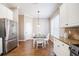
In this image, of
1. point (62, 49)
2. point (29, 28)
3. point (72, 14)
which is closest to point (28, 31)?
point (29, 28)

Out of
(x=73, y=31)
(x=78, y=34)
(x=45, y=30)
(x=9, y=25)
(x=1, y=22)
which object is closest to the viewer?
(x=78, y=34)

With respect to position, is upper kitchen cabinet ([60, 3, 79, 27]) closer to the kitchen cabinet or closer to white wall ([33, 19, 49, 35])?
the kitchen cabinet

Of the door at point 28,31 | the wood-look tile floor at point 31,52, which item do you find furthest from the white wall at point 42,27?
the wood-look tile floor at point 31,52

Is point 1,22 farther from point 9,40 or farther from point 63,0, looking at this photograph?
point 63,0

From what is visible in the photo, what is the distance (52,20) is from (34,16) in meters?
1.13

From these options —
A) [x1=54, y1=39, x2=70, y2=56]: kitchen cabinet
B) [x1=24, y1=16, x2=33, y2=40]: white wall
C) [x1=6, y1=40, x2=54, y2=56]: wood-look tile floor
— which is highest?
[x1=24, y1=16, x2=33, y2=40]: white wall

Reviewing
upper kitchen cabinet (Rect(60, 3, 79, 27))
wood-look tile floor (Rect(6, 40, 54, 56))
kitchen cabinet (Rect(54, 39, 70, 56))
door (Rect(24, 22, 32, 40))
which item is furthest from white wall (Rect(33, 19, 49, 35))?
upper kitchen cabinet (Rect(60, 3, 79, 27))

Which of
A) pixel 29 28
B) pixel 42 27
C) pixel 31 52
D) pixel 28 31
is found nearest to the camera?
pixel 31 52

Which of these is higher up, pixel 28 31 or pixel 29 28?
pixel 29 28

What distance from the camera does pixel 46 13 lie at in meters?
5.97

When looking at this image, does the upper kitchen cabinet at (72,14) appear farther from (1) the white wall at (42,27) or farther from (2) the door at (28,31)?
(2) the door at (28,31)

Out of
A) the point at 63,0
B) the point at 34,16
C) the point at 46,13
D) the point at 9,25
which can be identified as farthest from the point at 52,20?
the point at 63,0

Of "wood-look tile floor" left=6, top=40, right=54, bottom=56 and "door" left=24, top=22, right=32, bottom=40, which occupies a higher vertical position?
"door" left=24, top=22, right=32, bottom=40

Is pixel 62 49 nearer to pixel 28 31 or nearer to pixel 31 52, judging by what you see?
pixel 31 52
